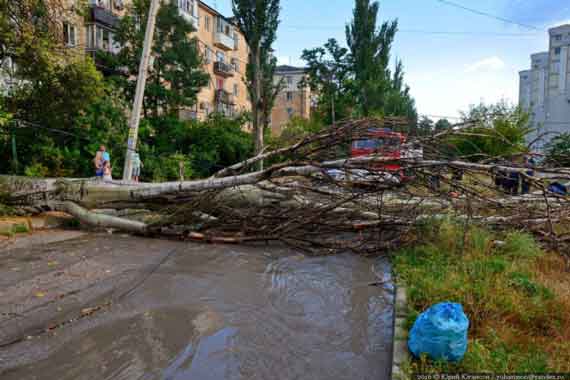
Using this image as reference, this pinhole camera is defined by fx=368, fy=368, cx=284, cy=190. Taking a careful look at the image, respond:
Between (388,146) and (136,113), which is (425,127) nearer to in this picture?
(388,146)

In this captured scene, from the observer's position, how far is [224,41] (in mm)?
31344

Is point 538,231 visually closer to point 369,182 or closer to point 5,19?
point 369,182

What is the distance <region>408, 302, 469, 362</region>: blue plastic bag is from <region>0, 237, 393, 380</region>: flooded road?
35cm

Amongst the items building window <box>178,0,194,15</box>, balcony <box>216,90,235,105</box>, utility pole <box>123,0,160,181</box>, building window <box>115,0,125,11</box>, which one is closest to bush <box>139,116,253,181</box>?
utility pole <box>123,0,160,181</box>

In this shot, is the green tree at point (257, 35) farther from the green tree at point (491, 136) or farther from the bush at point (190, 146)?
the green tree at point (491, 136)

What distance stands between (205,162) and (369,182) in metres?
13.1

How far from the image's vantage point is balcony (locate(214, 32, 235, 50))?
3084cm

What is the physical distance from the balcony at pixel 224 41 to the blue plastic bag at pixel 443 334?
3205cm

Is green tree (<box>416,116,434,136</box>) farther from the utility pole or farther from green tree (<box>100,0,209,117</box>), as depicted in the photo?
green tree (<box>100,0,209,117</box>)

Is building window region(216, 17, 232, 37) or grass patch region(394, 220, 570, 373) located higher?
building window region(216, 17, 232, 37)

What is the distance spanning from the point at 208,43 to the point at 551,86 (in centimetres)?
4829

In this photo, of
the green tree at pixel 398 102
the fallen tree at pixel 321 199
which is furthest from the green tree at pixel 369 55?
the fallen tree at pixel 321 199

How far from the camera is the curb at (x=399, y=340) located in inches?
96.5

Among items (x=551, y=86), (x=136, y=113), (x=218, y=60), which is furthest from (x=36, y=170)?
(x=551, y=86)
